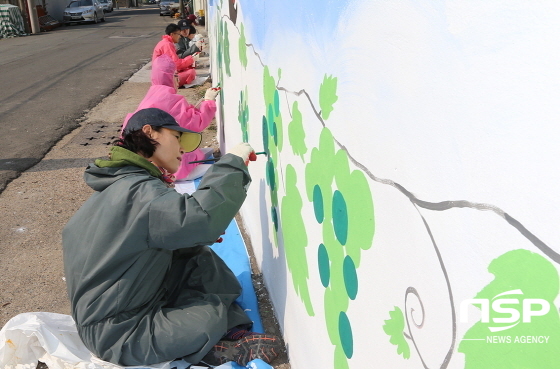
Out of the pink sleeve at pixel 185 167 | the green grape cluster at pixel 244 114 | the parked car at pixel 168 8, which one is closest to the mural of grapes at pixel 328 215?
the green grape cluster at pixel 244 114

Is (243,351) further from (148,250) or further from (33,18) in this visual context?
(33,18)

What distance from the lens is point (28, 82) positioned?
10.6 metres

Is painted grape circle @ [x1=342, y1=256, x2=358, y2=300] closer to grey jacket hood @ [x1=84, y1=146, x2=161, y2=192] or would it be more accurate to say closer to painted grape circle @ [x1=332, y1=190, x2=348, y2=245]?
painted grape circle @ [x1=332, y1=190, x2=348, y2=245]

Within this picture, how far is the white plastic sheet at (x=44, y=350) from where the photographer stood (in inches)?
93.3

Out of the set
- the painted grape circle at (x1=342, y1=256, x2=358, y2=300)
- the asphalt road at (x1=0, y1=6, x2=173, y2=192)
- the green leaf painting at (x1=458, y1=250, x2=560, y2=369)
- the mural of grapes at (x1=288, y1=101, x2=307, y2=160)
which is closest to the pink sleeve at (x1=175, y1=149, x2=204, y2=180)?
the asphalt road at (x1=0, y1=6, x2=173, y2=192)

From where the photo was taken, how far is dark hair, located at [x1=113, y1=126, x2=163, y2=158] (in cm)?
233

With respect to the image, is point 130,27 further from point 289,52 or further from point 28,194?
point 289,52

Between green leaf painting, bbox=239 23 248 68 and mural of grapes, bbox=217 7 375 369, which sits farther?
green leaf painting, bbox=239 23 248 68

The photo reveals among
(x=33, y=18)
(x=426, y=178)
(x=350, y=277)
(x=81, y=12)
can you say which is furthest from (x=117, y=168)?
(x=81, y=12)

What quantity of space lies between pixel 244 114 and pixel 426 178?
2.58m

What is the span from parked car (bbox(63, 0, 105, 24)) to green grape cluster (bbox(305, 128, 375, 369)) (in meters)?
28.4

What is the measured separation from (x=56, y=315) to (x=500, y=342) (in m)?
2.29

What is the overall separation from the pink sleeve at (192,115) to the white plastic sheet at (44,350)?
1948 mm

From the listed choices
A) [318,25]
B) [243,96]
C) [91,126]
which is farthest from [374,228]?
[91,126]
